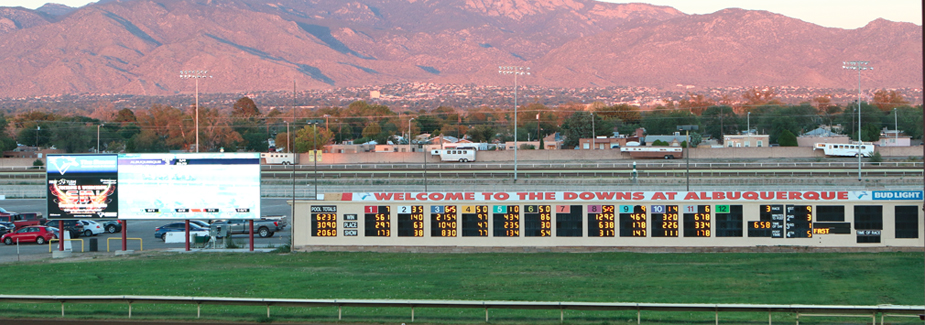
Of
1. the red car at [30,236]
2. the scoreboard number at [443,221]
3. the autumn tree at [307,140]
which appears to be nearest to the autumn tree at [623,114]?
the autumn tree at [307,140]

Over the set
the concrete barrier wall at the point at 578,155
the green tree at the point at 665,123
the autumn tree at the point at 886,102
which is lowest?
the concrete barrier wall at the point at 578,155

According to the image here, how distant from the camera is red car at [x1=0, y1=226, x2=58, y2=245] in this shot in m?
35.4

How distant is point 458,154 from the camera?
8531 centimetres

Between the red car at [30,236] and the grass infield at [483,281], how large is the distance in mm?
10502

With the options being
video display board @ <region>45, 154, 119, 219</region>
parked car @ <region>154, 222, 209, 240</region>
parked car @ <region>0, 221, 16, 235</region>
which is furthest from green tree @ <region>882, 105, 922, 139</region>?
video display board @ <region>45, 154, 119, 219</region>

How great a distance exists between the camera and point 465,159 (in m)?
84.3

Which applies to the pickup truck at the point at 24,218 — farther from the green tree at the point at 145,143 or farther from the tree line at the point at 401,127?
the green tree at the point at 145,143

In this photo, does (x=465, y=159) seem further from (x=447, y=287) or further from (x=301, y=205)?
(x=447, y=287)

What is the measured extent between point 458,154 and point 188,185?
2249 inches

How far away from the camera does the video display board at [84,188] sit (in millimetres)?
29062

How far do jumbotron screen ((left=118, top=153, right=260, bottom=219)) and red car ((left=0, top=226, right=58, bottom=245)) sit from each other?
941 centimetres

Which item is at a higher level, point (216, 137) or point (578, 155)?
point (216, 137)

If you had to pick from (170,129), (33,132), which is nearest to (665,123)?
(170,129)

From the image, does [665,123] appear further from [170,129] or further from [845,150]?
[170,129]
